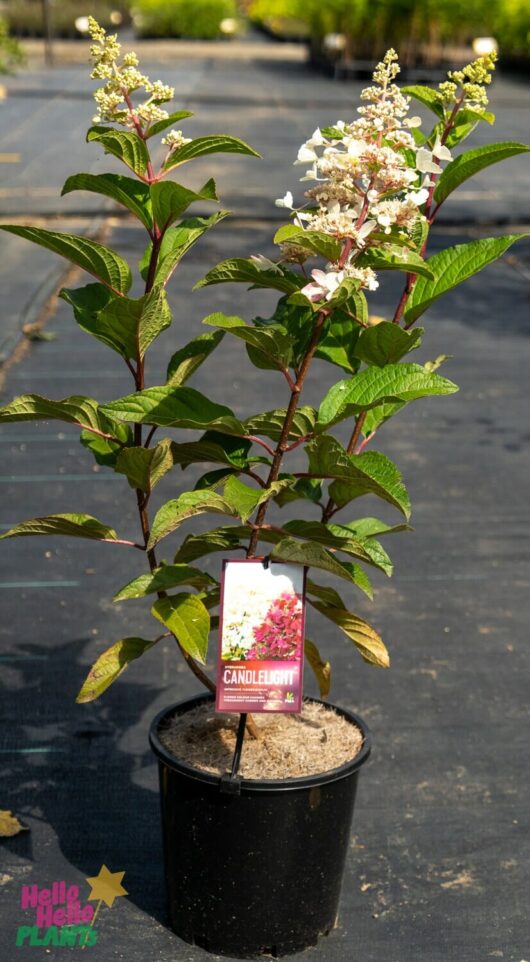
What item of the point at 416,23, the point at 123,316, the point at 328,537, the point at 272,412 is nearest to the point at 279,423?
the point at 272,412

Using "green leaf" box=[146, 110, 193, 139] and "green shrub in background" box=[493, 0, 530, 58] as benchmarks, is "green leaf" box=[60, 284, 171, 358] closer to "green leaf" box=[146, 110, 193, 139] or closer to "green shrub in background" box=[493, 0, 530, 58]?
"green leaf" box=[146, 110, 193, 139]

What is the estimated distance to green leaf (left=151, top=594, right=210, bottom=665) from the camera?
239cm

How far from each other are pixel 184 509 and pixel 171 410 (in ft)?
0.62

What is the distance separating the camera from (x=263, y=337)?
7.55ft

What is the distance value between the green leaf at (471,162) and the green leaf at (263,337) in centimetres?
41

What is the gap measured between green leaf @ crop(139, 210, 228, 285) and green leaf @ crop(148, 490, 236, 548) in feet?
1.32

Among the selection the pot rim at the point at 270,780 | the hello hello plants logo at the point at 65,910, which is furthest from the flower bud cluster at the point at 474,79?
the hello hello plants logo at the point at 65,910

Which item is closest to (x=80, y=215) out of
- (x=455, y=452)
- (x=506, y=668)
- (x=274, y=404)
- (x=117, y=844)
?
(x=274, y=404)

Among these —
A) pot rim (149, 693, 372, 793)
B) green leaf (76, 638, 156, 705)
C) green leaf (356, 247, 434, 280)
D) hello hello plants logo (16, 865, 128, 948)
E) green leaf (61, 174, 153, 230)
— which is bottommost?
hello hello plants logo (16, 865, 128, 948)

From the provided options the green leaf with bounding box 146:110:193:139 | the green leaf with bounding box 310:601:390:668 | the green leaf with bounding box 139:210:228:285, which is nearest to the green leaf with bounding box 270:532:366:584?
the green leaf with bounding box 310:601:390:668

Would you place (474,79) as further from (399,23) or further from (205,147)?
(399,23)

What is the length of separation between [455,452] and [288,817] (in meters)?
3.55

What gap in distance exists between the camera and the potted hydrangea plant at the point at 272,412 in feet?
7.34

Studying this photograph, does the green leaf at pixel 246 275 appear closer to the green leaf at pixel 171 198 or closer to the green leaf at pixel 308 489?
the green leaf at pixel 171 198
